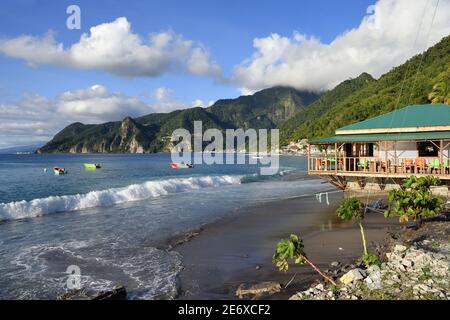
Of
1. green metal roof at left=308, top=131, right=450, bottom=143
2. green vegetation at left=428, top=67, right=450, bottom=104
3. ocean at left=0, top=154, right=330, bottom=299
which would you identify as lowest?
ocean at left=0, top=154, right=330, bottom=299

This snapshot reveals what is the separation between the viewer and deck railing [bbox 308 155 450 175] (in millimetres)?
20016

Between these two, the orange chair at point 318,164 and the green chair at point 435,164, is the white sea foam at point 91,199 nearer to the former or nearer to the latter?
the orange chair at point 318,164

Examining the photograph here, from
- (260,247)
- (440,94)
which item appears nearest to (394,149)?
(260,247)

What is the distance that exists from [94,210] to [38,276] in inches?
590

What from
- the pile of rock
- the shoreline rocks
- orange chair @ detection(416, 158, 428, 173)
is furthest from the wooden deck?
the pile of rock

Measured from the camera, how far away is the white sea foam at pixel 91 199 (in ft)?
79.0

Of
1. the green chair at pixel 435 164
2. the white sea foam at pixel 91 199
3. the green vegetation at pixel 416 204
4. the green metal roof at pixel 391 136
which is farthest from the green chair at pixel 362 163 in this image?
the white sea foam at pixel 91 199

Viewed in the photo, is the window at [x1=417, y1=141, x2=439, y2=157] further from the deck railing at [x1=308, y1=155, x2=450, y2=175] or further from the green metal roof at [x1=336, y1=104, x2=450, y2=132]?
the green metal roof at [x1=336, y1=104, x2=450, y2=132]

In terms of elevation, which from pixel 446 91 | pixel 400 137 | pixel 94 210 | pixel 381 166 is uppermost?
pixel 446 91

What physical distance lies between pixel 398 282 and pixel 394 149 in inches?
629

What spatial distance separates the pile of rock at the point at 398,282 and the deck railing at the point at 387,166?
1154 cm
